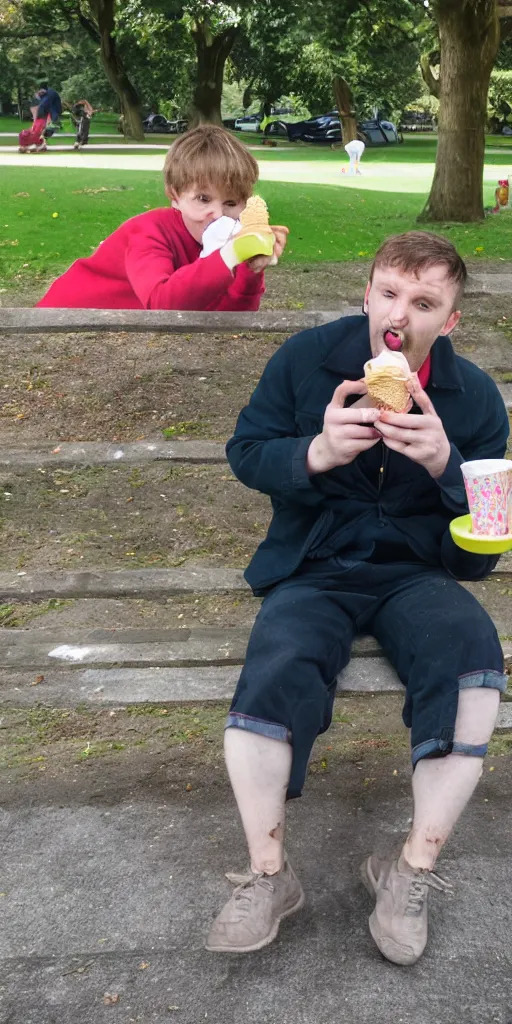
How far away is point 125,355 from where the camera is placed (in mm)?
7484

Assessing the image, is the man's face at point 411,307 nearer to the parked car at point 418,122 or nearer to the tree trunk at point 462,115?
the tree trunk at point 462,115

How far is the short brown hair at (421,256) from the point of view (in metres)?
2.64

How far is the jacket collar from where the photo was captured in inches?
110

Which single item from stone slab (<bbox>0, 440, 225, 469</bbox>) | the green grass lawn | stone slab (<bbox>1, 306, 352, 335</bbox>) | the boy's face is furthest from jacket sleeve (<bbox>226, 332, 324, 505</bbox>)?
the green grass lawn

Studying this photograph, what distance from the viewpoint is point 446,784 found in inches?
94.6

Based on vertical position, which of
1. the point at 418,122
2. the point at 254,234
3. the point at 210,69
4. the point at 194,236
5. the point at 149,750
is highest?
the point at 254,234

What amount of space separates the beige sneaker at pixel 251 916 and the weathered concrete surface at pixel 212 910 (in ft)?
0.17

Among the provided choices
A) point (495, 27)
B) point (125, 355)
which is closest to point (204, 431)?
point (125, 355)

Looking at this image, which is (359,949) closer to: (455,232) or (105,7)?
(455,232)

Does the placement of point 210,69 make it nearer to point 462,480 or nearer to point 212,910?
point 462,480

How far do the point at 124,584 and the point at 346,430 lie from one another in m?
2.04

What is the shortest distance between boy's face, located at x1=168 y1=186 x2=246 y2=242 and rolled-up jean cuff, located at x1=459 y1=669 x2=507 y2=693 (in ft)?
6.37

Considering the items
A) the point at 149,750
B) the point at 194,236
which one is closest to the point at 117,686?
the point at 149,750

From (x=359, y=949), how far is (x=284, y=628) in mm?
695
